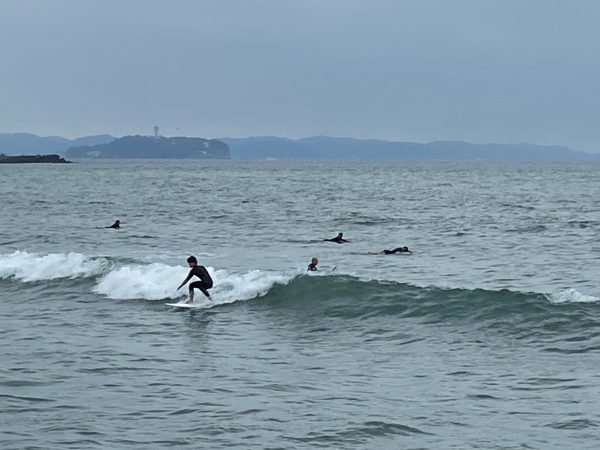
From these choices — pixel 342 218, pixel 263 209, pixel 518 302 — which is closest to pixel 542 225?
pixel 342 218

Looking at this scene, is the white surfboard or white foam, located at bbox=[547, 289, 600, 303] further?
the white surfboard

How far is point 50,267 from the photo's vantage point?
3341 centimetres

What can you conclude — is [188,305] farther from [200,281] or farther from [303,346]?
[303,346]

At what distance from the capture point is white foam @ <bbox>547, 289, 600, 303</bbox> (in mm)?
24234

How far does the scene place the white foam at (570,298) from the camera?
24234 mm

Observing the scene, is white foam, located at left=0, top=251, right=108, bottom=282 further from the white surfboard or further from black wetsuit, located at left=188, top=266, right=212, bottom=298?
the white surfboard

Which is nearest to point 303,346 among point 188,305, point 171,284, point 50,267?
point 188,305

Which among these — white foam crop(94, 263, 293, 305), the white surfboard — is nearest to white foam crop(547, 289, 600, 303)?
white foam crop(94, 263, 293, 305)

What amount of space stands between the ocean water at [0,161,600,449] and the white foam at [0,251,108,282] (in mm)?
108

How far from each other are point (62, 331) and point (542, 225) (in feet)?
121

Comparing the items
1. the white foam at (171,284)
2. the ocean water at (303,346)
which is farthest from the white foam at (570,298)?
the white foam at (171,284)

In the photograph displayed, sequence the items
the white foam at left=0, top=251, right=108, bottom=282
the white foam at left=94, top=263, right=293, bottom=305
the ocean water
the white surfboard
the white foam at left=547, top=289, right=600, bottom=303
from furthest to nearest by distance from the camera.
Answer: the white foam at left=0, top=251, right=108, bottom=282 → the white foam at left=94, top=263, right=293, bottom=305 → the white surfboard → the white foam at left=547, top=289, right=600, bottom=303 → the ocean water

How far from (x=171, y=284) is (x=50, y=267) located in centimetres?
611

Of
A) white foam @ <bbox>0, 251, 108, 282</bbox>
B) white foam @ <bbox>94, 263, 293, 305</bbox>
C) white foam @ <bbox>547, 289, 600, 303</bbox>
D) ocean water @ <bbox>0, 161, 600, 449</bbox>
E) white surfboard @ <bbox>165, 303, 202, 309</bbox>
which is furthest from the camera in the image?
white foam @ <bbox>0, 251, 108, 282</bbox>
